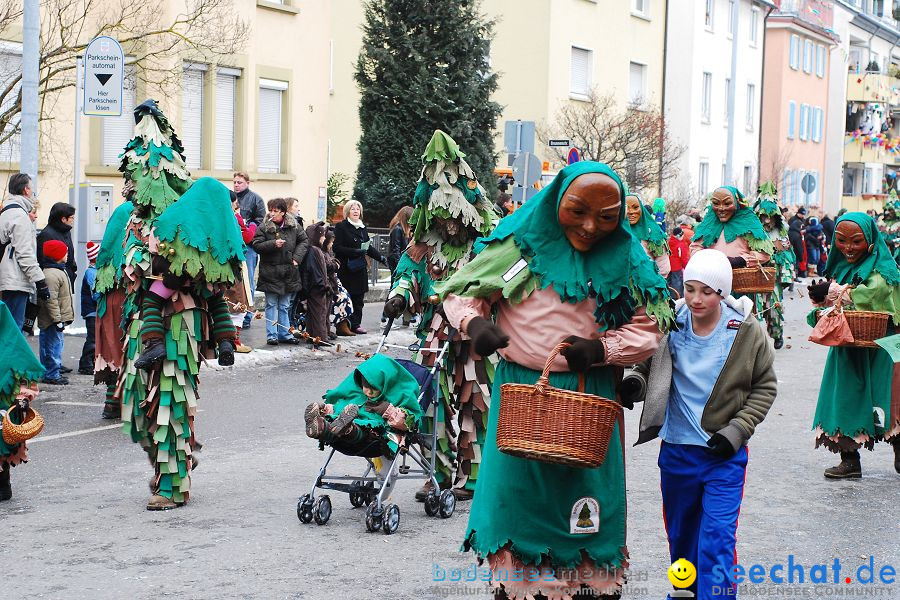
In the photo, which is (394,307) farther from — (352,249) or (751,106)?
(751,106)

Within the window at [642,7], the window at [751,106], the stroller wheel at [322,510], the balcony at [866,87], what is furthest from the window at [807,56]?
the stroller wheel at [322,510]

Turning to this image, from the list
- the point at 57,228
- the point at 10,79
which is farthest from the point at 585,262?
the point at 10,79

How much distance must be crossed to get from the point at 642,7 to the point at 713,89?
6.46m

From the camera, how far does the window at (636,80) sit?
4100cm

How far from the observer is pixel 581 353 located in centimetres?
491

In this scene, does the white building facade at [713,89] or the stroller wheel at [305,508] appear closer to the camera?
the stroller wheel at [305,508]

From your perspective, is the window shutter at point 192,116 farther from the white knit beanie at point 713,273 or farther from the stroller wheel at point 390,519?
the white knit beanie at point 713,273

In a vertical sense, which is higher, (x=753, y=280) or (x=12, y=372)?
(x=753, y=280)

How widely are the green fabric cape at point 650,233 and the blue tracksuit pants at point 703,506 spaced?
8.89m

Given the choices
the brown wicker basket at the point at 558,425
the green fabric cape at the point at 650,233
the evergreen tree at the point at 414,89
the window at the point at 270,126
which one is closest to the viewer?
the brown wicker basket at the point at 558,425

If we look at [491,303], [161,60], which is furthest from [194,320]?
[161,60]

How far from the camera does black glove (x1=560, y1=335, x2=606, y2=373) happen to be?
492cm

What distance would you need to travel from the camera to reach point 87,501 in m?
8.41

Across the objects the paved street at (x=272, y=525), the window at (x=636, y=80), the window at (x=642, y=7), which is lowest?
the paved street at (x=272, y=525)
